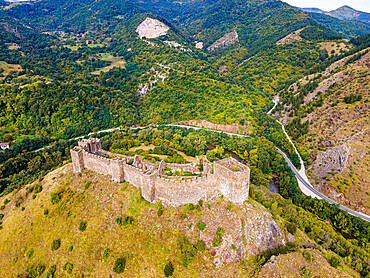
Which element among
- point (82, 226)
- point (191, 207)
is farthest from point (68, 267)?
point (191, 207)

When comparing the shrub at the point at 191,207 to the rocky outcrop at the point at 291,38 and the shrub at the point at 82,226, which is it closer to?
the shrub at the point at 82,226

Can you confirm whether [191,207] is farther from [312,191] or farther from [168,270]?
[312,191]

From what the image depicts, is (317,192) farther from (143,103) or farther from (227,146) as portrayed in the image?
(143,103)

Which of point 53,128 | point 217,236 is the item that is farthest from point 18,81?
point 217,236

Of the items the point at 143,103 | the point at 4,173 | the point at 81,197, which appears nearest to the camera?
the point at 81,197

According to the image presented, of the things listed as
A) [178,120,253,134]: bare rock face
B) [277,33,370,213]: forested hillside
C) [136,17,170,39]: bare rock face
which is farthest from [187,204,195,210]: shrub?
[136,17,170,39]: bare rock face

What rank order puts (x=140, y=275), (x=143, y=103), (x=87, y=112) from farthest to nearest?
(x=143, y=103), (x=87, y=112), (x=140, y=275)
